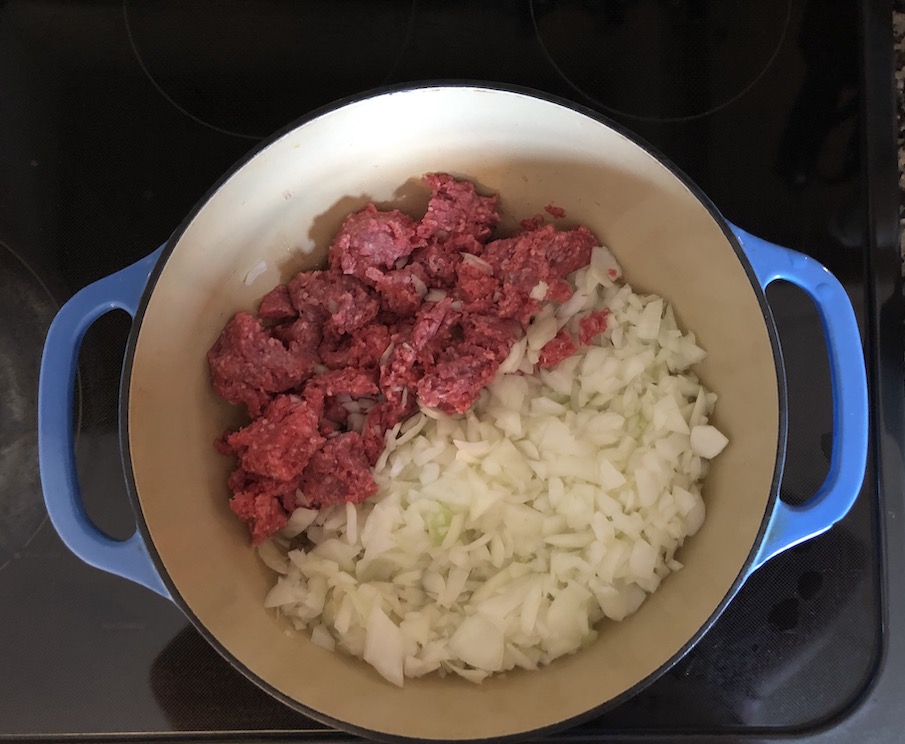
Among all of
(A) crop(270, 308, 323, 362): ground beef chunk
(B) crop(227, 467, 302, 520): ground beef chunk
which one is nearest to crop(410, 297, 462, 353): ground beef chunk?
(A) crop(270, 308, 323, 362): ground beef chunk

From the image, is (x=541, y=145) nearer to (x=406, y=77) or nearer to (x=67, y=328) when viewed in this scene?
(x=406, y=77)

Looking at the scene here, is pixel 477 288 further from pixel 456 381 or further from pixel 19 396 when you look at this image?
pixel 19 396

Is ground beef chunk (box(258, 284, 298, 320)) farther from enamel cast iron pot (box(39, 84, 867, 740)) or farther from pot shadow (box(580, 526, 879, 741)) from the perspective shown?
pot shadow (box(580, 526, 879, 741))

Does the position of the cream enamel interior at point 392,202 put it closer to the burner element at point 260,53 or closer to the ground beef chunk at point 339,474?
the ground beef chunk at point 339,474

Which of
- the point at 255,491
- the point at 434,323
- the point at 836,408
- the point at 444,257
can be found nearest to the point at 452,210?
the point at 444,257

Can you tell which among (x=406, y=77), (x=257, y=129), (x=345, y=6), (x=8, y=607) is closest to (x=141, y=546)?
(x=8, y=607)

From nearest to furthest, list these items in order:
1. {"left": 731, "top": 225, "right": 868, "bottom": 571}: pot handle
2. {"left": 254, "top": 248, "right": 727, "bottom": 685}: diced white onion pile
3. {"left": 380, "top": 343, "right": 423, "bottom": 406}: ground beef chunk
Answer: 1. {"left": 731, "top": 225, "right": 868, "bottom": 571}: pot handle
2. {"left": 254, "top": 248, "right": 727, "bottom": 685}: diced white onion pile
3. {"left": 380, "top": 343, "right": 423, "bottom": 406}: ground beef chunk
